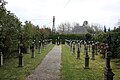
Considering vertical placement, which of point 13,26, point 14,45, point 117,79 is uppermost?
point 13,26

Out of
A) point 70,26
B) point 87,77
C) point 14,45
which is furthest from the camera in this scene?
point 70,26

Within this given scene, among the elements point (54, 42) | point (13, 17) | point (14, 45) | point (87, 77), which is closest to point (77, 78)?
point (87, 77)

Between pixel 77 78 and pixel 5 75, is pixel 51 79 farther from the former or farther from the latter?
pixel 5 75

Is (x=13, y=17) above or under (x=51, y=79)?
above

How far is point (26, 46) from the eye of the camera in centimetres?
2927

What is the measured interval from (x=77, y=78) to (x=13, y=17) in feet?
41.8

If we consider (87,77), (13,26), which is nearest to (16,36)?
(13,26)

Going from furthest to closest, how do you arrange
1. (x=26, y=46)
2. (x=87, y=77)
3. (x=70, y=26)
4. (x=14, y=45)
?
(x=70, y=26) < (x=26, y=46) < (x=14, y=45) < (x=87, y=77)

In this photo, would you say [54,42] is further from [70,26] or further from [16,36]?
[70,26]

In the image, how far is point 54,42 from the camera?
68875 mm

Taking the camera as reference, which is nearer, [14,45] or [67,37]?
[14,45]

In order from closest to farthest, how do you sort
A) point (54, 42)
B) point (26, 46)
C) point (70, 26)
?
1. point (26, 46)
2. point (54, 42)
3. point (70, 26)

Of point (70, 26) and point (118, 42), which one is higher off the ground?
point (70, 26)

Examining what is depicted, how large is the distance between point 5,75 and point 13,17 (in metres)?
11.1
